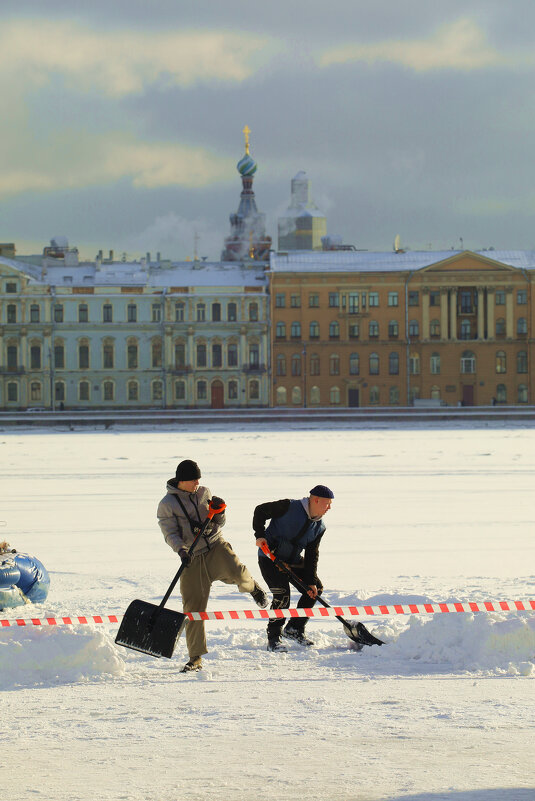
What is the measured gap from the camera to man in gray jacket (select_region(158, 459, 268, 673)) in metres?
7.16

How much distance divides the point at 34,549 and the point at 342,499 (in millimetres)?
6417

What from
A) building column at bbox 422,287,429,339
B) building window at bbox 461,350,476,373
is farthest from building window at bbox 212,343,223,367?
building window at bbox 461,350,476,373

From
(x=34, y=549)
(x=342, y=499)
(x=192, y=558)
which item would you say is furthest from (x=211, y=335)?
(x=192, y=558)

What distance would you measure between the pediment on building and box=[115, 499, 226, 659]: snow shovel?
66718 mm

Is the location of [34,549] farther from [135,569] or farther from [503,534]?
[503,534]

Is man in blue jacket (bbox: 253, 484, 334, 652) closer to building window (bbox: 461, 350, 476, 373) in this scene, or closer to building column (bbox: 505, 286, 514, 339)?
building window (bbox: 461, 350, 476, 373)

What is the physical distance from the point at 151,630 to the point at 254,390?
65946 mm

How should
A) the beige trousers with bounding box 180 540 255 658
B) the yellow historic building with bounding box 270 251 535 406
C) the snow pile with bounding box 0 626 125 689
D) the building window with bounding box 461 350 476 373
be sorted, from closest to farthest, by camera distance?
1. the snow pile with bounding box 0 626 125 689
2. the beige trousers with bounding box 180 540 255 658
3. the yellow historic building with bounding box 270 251 535 406
4. the building window with bounding box 461 350 476 373

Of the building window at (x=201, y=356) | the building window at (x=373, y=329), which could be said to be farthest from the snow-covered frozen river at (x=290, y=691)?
the building window at (x=373, y=329)

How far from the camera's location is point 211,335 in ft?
241

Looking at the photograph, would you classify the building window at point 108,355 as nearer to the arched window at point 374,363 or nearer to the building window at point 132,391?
the building window at point 132,391

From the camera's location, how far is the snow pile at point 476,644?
23.2 feet

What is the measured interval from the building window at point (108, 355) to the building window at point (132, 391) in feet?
5.21

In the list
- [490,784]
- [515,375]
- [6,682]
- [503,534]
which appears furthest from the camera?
[515,375]
